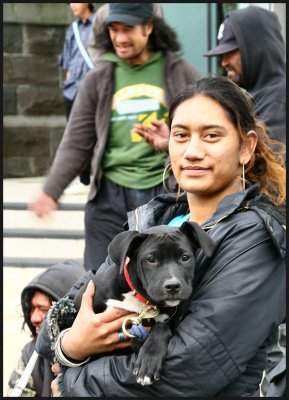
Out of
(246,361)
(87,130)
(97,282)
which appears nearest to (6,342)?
(87,130)

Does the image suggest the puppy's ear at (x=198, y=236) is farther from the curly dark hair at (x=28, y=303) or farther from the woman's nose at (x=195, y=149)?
the curly dark hair at (x=28, y=303)

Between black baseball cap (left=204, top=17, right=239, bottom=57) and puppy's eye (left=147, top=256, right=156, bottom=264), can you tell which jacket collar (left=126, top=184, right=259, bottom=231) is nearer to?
puppy's eye (left=147, top=256, right=156, bottom=264)

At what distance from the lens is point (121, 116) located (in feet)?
18.9

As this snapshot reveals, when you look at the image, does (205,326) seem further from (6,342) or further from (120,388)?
(6,342)

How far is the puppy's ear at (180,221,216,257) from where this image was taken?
279cm

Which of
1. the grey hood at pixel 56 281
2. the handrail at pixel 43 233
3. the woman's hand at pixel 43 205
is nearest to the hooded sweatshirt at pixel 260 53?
the woman's hand at pixel 43 205

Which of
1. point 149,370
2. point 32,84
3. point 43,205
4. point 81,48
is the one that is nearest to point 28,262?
point 81,48

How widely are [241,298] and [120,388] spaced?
1.48 ft

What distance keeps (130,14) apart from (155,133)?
826mm

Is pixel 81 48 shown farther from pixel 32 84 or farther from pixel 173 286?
pixel 173 286

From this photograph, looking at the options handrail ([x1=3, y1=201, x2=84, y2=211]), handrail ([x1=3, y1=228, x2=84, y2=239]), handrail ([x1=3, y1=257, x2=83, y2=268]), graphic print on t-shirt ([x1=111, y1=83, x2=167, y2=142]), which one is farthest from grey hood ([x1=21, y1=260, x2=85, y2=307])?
handrail ([x1=3, y1=201, x2=84, y2=211])

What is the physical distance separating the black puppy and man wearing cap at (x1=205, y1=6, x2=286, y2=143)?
8.29 feet

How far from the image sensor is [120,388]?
2.85m

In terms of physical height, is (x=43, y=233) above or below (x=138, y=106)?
below
